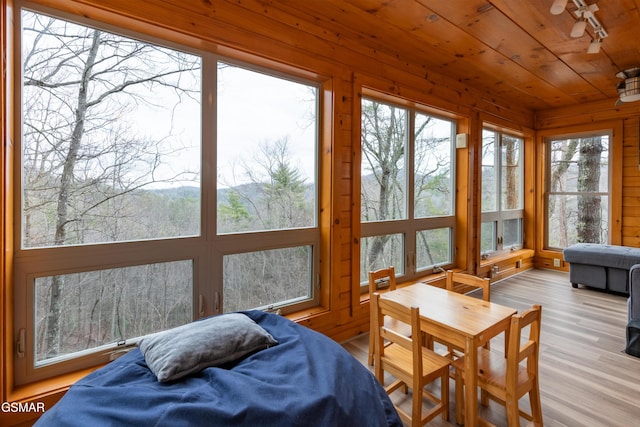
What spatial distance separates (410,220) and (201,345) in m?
2.62

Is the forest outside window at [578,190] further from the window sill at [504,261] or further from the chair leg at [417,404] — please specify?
the chair leg at [417,404]

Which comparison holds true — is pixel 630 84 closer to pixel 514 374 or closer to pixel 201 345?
pixel 514 374

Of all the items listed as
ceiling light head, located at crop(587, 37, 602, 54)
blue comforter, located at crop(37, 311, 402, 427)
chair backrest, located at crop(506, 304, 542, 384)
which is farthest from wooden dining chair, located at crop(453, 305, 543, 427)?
ceiling light head, located at crop(587, 37, 602, 54)

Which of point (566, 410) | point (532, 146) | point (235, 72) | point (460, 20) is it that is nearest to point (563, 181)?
point (532, 146)

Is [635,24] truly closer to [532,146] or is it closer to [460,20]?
[460,20]

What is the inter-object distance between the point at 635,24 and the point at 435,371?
10.3 feet

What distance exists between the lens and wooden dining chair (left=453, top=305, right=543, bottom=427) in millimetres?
1472

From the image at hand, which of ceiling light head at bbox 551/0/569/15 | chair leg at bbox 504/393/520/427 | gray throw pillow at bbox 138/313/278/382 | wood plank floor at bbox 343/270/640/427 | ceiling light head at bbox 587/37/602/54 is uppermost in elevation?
ceiling light head at bbox 587/37/602/54

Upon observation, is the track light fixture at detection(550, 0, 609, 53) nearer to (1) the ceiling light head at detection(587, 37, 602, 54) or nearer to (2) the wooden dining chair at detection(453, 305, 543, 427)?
(1) the ceiling light head at detection(587, 37, 602, 54)

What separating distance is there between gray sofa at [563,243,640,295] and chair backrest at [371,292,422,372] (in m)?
3.76

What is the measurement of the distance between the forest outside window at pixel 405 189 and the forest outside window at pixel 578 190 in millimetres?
2469

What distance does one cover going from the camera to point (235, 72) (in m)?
2.21

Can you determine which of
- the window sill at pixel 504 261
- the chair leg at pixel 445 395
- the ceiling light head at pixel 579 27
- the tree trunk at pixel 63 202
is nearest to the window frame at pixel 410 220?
the window sill at pixel 504 261

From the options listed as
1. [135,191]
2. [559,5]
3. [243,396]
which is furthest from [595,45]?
[135,191]
